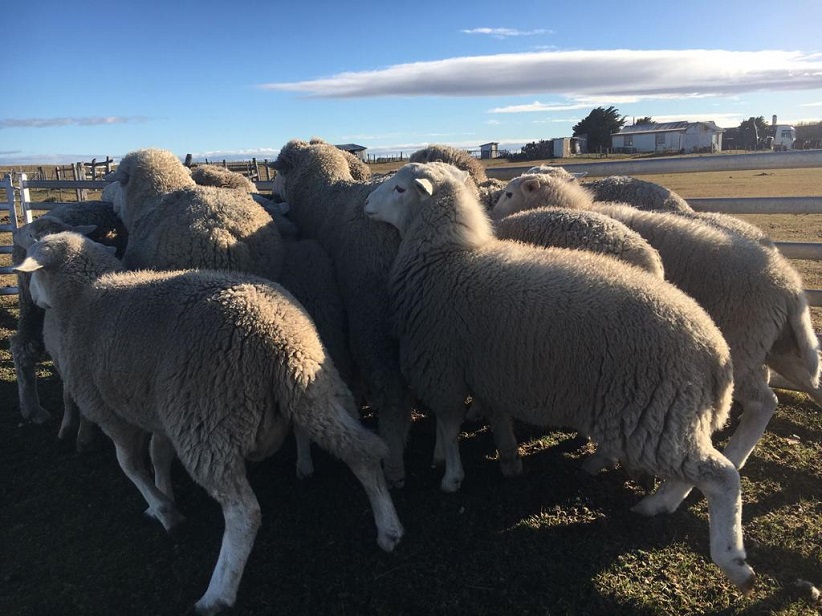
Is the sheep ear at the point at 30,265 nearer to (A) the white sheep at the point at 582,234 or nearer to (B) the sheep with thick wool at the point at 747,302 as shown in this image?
(A) the white sheep at the point at 582,234

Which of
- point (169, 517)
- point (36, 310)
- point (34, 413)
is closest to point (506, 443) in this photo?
point (169, 517)

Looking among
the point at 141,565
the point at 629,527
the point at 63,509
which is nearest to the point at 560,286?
the point at 629,527

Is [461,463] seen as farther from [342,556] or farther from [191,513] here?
[191,513]

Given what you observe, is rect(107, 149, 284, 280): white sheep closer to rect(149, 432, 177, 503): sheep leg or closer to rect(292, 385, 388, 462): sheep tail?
rect(149, 432, 177, 503): sheep leg

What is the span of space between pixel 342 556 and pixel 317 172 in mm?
3557

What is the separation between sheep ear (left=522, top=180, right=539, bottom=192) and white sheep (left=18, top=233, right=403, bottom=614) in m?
2.64

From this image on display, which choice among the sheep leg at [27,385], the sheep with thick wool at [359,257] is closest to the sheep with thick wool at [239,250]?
the sheep with thick wool at [359,257]

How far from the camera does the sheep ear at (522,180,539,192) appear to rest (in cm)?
523

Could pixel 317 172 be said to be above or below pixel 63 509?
above

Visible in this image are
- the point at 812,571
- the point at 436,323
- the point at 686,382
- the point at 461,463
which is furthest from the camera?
the point at 461,463

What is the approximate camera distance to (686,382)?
2.95 meters

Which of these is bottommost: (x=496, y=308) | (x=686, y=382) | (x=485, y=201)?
(x=686, y=382)

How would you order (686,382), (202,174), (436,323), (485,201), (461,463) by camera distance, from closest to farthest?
(686,382) < (436,323) < (461,463) < (485,201) < (202,174)

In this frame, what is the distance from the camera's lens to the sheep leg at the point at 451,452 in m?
3.96
